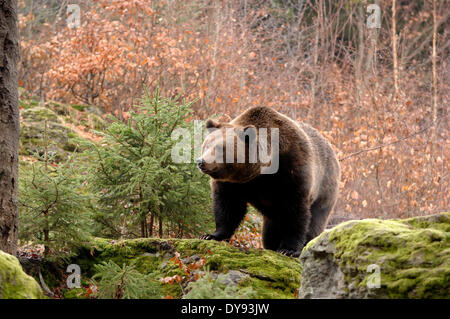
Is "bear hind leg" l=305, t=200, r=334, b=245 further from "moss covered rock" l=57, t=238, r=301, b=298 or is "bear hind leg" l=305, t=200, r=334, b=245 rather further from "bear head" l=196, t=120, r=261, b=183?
"bear head" l=196, t=120, r=261, b=183

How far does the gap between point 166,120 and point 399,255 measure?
3479mm

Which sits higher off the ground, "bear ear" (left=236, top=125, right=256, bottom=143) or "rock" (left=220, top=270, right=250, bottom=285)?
"bear ear" (left=236, top=125, right=256, bottom=143)

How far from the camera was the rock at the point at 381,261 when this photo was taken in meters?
2.86

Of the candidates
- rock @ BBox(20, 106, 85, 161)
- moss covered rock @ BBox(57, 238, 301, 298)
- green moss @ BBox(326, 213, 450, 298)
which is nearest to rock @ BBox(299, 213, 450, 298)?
green moss @ BBox(326, 213, 450, 298)

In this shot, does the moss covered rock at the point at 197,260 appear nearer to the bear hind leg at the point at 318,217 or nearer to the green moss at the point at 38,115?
the bear hind leg at the point at 318,217

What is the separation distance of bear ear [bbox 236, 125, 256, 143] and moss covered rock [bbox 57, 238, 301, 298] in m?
1.07

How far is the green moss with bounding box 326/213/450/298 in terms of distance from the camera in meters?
2.83

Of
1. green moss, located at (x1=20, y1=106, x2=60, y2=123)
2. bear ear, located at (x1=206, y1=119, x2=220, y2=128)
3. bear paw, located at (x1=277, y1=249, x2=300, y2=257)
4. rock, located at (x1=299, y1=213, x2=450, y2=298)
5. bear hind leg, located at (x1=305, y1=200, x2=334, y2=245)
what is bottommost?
bear paw, located at (x1=277, y1=249, x2=300, y2=257)

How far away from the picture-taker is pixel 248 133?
4.96 m

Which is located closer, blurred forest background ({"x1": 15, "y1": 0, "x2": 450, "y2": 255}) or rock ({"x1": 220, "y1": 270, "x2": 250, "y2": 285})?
rock ({"x1": 220, "y1": 270, "x2": 250, "y2": 285})

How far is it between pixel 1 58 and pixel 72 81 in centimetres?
803

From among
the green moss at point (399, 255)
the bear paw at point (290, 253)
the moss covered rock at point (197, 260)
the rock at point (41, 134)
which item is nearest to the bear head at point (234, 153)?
the moss covered rock at point (197, 260)

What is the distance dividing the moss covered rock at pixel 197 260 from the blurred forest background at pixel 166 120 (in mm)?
438
